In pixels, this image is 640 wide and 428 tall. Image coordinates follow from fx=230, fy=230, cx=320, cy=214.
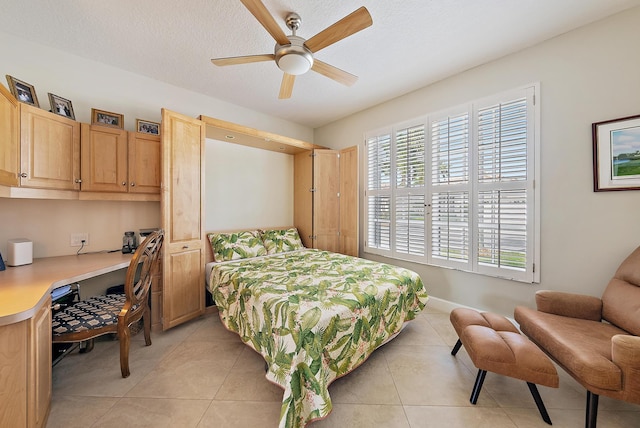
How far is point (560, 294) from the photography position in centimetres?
182

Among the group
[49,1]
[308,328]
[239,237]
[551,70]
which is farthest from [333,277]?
[49,1]

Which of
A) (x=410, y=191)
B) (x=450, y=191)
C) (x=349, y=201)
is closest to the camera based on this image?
(x=450, y=191)

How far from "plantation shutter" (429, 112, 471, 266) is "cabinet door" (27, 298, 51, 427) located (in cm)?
331

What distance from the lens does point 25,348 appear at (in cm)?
109

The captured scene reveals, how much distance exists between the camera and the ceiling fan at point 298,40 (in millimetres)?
1448

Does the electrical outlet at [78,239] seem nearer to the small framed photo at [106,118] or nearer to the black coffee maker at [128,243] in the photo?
the black coffee maker at [128,243]

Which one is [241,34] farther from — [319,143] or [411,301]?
[411,301]

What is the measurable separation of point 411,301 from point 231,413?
5.61ft

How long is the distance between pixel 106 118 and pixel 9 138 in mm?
813

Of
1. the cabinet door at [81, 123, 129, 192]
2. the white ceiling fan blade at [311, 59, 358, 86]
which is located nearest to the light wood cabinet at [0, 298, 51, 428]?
the cabinet door at [81, 123, 129, 192]

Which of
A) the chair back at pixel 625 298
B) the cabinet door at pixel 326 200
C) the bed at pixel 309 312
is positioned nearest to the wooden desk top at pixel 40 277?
the bed at pixel 309 312

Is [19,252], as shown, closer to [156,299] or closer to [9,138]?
[9,138]

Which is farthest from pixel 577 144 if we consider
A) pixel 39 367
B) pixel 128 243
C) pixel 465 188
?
pixel 128 243

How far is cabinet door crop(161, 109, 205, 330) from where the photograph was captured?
7.70 ft
